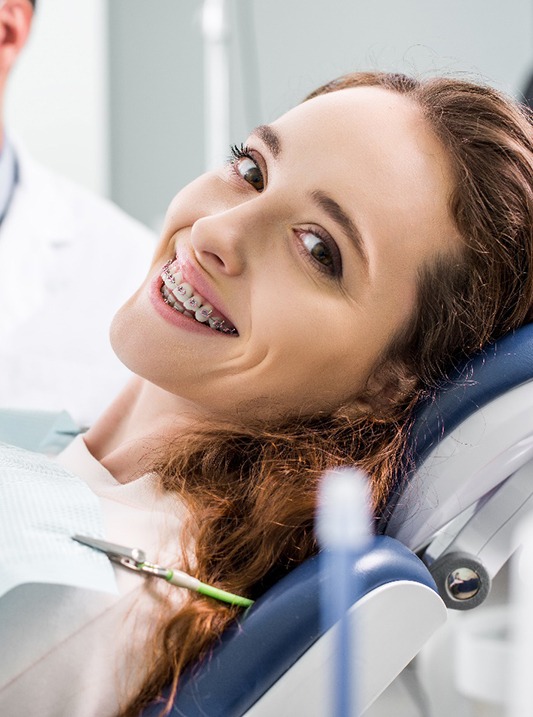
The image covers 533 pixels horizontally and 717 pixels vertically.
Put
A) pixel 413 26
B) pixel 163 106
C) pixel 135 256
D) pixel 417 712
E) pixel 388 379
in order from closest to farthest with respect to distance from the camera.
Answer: pixel 417 712 → pixel 388 379 → pixel 135 256 → pixel 413 26 → pixel 163 106

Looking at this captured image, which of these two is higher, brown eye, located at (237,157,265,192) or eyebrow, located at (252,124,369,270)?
brown eye, located at (237,157,265,192)

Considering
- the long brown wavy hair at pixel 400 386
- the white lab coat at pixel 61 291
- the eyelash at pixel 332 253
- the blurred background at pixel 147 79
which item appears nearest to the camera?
the long brown wavy hair at pixel 400 386

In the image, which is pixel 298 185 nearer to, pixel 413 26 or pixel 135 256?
pixel 135 256

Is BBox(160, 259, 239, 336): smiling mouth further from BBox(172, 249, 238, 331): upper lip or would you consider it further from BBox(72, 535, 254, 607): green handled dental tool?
BBox(72, 535, 254, 607): green handled dental tool

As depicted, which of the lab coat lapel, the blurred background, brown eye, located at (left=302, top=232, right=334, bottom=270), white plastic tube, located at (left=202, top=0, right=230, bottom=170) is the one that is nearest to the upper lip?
brown eye, located at (left=302, top=232, right=334, bottom=270)

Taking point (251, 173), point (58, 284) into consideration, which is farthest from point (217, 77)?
point (251, 173)

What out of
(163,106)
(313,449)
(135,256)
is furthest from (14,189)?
(313,449)

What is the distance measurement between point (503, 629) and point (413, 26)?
6.69ft

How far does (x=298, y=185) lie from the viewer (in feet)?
3.14

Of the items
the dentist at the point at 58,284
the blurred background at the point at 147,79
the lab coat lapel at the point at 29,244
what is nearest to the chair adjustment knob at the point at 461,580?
the dentist at the point at 58,284

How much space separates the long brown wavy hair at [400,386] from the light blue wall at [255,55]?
1357 mm

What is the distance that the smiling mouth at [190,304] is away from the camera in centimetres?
99

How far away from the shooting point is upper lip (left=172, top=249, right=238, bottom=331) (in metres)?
0.98

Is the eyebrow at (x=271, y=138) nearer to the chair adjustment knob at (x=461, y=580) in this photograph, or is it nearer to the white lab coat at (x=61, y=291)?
the chair adjustment knob at (x=461, y=580)
